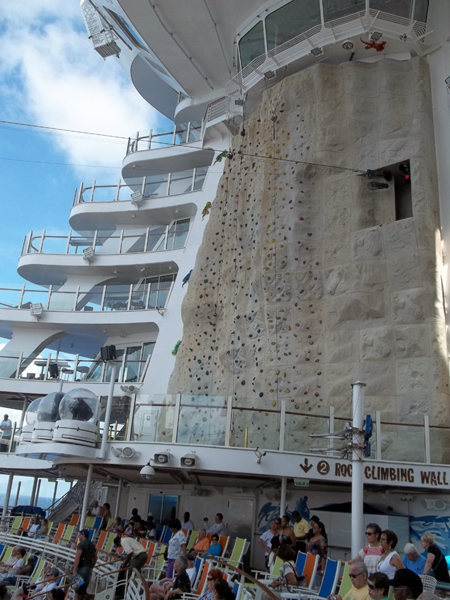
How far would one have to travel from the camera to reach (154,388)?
22.0 m

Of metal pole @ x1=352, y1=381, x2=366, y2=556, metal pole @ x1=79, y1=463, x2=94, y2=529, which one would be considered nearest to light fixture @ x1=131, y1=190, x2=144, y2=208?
metal pole @ x1=79, y1=463, x2=94, y2=529

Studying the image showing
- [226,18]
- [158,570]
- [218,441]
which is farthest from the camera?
[226,18]

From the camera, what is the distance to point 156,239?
85.4 ft

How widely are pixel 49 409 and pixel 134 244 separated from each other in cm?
1281

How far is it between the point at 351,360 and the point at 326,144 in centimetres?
639

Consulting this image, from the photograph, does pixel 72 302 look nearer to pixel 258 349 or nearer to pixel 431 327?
pixel 258 349

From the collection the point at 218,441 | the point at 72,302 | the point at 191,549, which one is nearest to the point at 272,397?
the point at 218,441

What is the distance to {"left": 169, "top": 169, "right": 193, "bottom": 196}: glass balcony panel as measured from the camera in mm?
26406

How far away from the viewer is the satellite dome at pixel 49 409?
1409cm

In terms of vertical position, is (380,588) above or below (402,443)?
below

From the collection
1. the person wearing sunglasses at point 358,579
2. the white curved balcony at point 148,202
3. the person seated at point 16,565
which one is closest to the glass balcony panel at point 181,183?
the white curved balcony at point 148,202

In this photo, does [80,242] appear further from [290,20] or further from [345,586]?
[345,586]

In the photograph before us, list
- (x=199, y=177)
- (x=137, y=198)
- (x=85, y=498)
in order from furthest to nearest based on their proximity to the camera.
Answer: (x=137, y=198)
(x=199, y=177)
(x=85, y=498)

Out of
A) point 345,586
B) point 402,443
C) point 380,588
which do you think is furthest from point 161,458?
point 380,588
